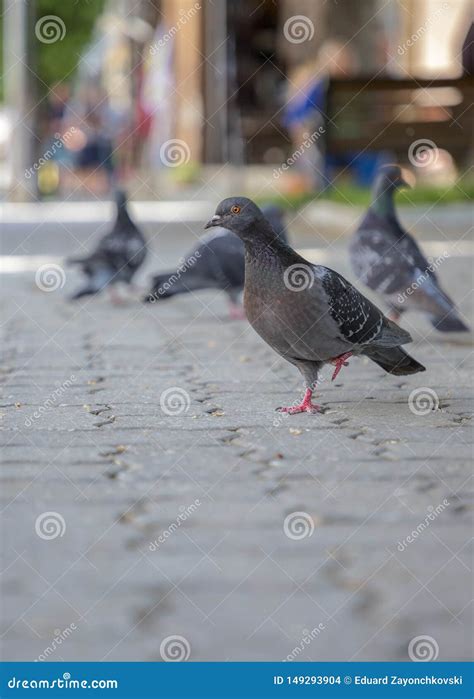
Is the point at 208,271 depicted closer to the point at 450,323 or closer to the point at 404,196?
the point at 450,323

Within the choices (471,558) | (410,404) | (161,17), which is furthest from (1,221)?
(161,17)

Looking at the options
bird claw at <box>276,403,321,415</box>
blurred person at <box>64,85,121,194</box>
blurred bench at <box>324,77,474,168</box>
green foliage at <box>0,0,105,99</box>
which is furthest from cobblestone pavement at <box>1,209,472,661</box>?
green foliage at <box>0,0,105,99</box>

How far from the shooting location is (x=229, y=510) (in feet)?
13.6

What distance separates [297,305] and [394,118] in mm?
11872

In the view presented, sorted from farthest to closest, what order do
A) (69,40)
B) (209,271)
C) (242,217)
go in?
(69,40)
(209,271)
(242,217)

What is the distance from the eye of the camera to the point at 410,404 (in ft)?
19.5

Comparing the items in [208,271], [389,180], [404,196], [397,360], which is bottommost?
[404,196]

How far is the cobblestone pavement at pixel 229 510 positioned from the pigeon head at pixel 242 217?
0.79 metres

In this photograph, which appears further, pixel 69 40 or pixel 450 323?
pixel 69 40

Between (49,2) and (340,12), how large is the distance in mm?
13813

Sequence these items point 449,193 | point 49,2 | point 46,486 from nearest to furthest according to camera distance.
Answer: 1. point 46,486
2. point 449,193
3. point 49,2

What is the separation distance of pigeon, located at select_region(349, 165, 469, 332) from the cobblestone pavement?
0.29 metres

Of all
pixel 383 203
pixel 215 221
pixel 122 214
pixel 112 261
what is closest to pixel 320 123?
pixel 122 214

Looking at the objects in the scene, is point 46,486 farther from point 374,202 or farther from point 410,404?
point 374,202
